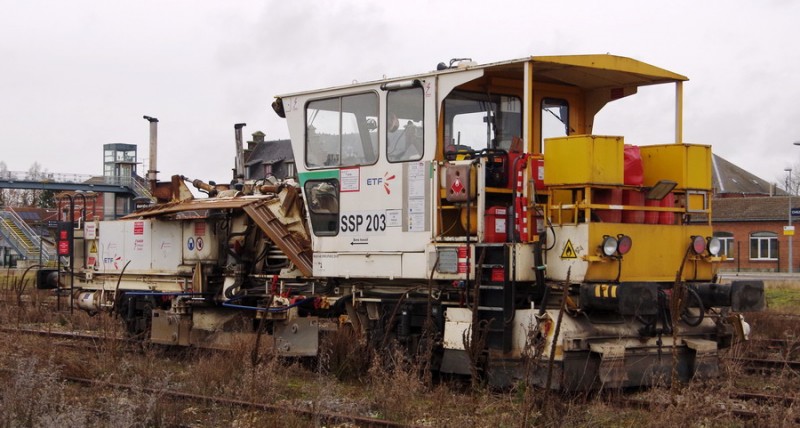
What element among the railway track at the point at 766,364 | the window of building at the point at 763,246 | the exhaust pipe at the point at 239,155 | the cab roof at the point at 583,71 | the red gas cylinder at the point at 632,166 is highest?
the cab roof at the point at 583,71

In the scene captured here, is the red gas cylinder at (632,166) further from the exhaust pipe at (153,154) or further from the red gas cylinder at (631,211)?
the exhaust pipe at (153,154)

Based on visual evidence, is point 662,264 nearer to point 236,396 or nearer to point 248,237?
point 236,396

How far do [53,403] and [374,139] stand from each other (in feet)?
14.4

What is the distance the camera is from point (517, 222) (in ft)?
30.8

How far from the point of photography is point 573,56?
375 inches

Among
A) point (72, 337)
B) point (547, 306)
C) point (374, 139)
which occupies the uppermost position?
point (374, 139)

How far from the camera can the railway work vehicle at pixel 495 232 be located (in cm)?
906

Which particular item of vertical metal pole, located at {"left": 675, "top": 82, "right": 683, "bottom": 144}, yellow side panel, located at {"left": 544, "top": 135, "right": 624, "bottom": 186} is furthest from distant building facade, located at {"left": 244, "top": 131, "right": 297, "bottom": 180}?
yellow side panel, located at {"left": 544, "top": 135, "right": 624, "bottom": 186}

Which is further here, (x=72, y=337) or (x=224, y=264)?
(x=72, y=337)

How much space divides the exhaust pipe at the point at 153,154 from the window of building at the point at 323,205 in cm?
409

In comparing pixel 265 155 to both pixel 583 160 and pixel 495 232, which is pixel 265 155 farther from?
pixel 583 160

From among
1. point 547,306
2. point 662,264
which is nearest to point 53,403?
point 547,306

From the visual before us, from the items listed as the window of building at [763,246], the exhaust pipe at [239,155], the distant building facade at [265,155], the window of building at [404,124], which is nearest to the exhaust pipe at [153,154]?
the exhaust pipe at [239,155]

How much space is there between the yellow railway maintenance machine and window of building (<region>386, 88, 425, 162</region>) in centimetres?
2
